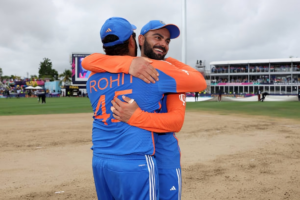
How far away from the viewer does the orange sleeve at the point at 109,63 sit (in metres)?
1.66

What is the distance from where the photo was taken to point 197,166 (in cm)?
503

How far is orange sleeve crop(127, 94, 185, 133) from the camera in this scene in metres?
1.59

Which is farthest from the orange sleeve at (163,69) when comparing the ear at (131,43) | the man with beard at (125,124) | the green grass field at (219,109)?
the green grass field at (219,109)

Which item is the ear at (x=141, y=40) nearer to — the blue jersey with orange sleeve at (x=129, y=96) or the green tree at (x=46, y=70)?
the blue jersey with orange sleeve at (x=129, y=96)

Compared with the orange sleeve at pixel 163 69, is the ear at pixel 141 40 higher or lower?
higher

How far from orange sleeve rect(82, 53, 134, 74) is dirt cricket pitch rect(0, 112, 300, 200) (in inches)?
98.4

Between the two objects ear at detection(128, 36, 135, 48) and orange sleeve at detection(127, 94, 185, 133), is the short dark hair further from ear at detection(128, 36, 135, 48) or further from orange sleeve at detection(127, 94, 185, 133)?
orange sleeve at detection(127, 94, 185, 133)

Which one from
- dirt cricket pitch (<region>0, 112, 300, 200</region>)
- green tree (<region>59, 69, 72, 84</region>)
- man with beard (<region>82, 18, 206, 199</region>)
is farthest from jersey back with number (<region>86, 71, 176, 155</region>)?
green tree (<region>59, 69, 72, 84</region>)

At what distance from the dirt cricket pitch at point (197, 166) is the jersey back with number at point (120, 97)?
230 cm

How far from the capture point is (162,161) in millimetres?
1753

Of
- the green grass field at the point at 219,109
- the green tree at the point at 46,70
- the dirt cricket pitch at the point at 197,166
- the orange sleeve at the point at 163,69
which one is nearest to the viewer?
the orange sleeve at the point at 163,69

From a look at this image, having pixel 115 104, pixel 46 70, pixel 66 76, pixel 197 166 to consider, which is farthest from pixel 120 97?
pixel 46 70

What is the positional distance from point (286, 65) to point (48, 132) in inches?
2622

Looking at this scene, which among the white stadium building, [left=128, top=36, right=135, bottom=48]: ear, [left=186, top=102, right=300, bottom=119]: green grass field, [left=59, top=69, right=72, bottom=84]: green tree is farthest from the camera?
[left=59, top=69, right=72, bottom=84]: green tree
